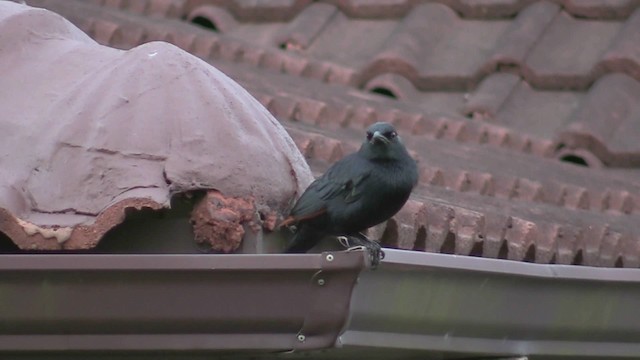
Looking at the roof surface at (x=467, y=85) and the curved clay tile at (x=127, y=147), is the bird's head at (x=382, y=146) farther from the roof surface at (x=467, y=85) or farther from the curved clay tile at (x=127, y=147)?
the roof surface at (x=467, y=85)

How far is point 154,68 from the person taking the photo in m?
3.30

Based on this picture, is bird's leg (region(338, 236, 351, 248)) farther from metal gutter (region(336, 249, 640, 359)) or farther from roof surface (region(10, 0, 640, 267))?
roof surface (region(10, 0, 640, 267))

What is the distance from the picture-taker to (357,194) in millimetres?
3543

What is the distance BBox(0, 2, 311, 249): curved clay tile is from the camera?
9.91ft

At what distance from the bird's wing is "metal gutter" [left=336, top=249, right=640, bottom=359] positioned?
1.00 feet

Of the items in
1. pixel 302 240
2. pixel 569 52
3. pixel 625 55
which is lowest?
pixel 569 52

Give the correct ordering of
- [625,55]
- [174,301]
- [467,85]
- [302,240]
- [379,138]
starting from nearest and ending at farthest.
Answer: [174,301]
[302,240]
[379,138]
[625,55]
[467,85]

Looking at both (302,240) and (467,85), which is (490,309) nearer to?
(302,240)

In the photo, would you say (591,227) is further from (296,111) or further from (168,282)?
(168,282)

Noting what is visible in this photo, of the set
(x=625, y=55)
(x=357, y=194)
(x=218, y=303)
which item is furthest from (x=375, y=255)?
(x=625, y=55)

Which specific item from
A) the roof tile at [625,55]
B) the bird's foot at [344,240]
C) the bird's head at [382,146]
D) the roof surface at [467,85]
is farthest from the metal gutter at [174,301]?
the roof tile at [625,55]

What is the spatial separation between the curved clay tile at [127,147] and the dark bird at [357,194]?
48 mm

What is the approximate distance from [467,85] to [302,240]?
3686mm

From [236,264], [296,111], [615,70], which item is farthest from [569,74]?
[236,264]
